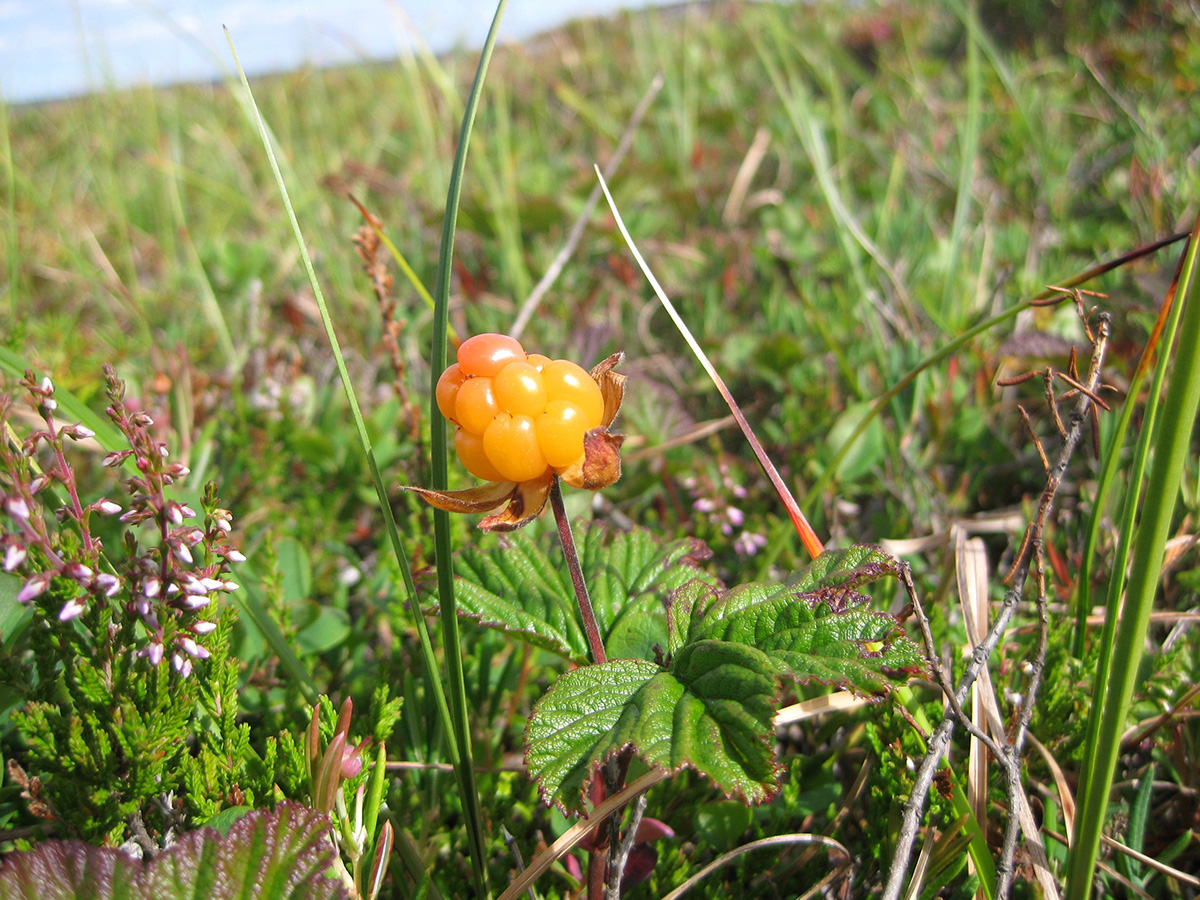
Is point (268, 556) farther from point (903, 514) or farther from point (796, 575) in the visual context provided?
point (903, 514)

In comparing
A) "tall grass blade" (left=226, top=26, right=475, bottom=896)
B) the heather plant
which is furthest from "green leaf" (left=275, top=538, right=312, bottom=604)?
"tall grass blade" (left=226, top=26, right=475, bottom=896)

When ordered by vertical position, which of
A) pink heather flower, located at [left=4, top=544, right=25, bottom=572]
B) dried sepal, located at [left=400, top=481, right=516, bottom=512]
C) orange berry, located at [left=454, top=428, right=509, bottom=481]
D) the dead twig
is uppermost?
orange berry, located at [left=454, top=428, right=509, bottom=481]

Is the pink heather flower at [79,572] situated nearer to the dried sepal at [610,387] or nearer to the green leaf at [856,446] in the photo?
the dried sepal at [610,387]

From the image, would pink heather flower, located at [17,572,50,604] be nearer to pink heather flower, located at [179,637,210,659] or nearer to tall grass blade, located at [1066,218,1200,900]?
pink heather flower, located at [179,637,210,659]

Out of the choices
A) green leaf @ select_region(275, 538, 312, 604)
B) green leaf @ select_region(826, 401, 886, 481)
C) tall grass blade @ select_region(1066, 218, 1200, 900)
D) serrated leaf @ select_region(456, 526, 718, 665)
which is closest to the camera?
tall grass blade @ select_region(1066, 218, 1200, 900)

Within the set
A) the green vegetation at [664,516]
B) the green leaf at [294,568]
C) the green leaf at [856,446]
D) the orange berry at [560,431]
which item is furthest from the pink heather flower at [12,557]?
the green leaf at [856,446]

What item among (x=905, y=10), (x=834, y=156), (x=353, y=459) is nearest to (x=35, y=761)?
(x=353, y=459)
